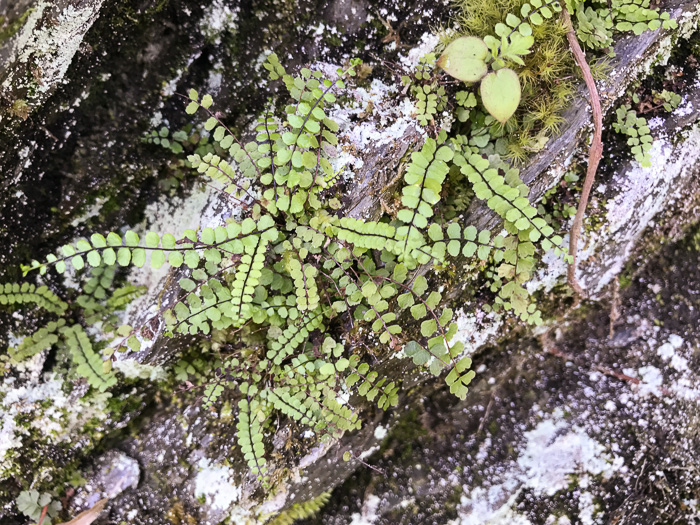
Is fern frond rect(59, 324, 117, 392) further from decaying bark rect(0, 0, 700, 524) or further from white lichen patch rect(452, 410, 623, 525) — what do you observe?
white lichen patch rect(452, 410, 623, 525)

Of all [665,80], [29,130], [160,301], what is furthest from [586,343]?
[29,130]

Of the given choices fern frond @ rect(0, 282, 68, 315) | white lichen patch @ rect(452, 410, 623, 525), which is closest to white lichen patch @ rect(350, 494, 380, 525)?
white lichen patch @ rect(452, 410, 623, 525)

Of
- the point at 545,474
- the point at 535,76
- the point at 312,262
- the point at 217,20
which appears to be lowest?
the point at 545,474

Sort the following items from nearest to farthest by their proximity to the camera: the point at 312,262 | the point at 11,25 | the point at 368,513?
the point at 11,25 → the point at 312,262 → the point at 368,513

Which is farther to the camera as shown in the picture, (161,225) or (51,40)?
(161,225)

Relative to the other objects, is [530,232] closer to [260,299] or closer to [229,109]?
[260,299]

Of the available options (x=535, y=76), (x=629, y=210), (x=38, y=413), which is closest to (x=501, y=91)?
(x=535, y=76)

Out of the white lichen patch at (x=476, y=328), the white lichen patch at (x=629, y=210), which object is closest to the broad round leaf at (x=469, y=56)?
the white lichen patch at (x=629, y=210)

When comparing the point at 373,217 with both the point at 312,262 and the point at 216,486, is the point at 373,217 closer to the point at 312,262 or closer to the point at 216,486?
the point at 312,262

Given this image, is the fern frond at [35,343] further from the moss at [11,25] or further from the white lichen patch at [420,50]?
the white lichen patch at [420,50]
